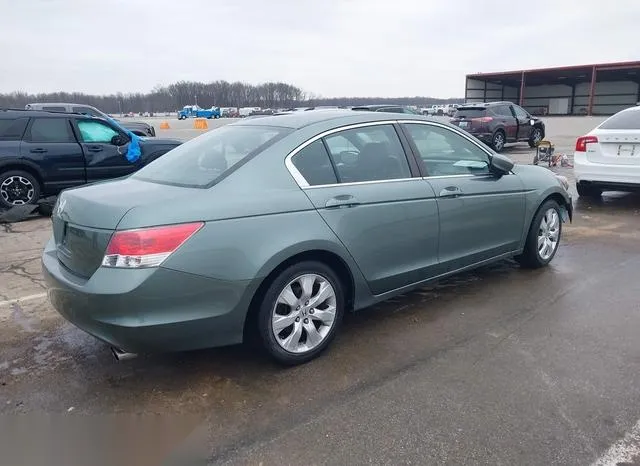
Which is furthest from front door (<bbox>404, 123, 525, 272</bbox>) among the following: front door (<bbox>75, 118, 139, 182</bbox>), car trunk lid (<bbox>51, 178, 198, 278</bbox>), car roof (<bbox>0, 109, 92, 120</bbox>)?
car roof (<bbox>0, 109, 92, 120</bbox>)

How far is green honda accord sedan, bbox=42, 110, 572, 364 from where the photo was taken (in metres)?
2.89

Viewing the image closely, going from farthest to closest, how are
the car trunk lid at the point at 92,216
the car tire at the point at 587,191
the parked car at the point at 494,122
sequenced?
1. the parked car at the point at 494,122
2. the car tire at the point at 587,191
3. the car trunk lid at the point at 92,216

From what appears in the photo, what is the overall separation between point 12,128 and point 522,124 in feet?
54.1

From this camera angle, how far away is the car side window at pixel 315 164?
11.4 ft

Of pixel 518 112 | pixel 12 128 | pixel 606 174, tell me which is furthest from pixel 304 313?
pixel 518 112

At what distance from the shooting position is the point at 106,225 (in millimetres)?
2934

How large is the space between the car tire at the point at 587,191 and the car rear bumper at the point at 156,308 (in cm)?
763

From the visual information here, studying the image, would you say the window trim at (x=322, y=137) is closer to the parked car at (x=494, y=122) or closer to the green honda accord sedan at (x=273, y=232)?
the green honda accord sedan at (x=273, y=232)

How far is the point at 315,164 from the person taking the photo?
356 centimetres

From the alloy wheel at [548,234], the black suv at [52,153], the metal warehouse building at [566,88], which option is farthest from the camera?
the metal warehouse building at [566,88]

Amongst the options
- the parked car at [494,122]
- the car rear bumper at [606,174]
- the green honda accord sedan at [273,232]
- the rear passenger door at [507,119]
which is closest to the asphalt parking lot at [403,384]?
the green honda accord sedan at [273,232]

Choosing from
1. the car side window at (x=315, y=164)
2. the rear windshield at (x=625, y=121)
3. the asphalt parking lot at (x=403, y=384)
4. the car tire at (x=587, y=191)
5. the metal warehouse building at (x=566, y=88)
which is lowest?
the asphalt parking lot at (x=403, y=384)

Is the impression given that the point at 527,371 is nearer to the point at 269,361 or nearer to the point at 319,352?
the point at 319,352

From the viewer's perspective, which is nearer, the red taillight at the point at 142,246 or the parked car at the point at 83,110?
the red taillight at the point at 142,246
